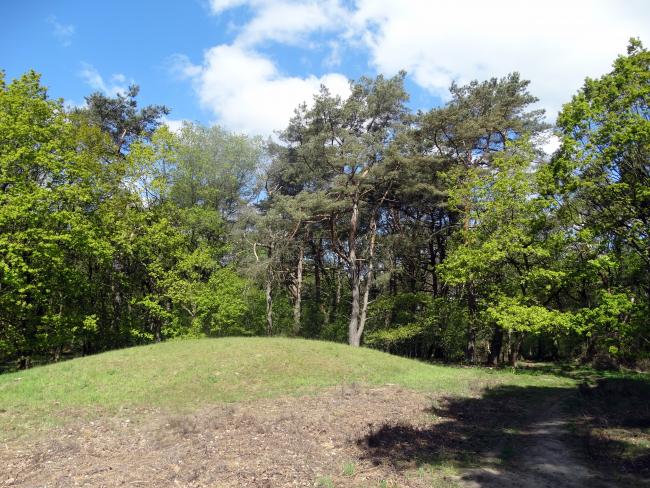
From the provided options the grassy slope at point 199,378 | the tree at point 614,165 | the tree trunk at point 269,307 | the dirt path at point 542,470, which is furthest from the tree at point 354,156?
the dirt path at point 542,470

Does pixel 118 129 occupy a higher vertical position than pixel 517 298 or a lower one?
higher

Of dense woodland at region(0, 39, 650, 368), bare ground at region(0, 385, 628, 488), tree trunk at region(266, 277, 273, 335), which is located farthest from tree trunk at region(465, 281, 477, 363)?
tree trunk at region(266, 277, 273, 335)

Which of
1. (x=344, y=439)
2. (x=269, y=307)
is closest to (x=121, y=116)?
(x=269, y=307)

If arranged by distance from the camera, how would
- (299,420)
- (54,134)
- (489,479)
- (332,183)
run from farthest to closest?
(332,183) → (54,134) → (299,420) → (489,479)

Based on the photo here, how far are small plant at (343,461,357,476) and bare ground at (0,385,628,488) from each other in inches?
1.5

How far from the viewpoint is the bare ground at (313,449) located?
8.89 meters

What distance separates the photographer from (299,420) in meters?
13.3

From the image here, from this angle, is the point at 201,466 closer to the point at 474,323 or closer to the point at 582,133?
the point at 582,133

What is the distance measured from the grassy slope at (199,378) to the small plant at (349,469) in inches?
320

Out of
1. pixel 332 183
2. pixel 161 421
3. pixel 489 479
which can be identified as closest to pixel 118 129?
pixel 332 183

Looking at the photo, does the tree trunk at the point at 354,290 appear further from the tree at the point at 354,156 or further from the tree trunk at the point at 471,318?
the tree trunk at the point at 471,318

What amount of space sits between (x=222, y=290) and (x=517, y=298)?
841 inches

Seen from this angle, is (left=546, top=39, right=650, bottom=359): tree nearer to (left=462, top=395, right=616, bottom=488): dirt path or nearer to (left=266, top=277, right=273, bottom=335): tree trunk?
(left=462, top=395, right=616, bottom=488): dirt path

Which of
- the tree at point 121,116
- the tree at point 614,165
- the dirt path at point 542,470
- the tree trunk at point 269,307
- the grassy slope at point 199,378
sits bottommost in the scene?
the grassy slope at point 199,378
